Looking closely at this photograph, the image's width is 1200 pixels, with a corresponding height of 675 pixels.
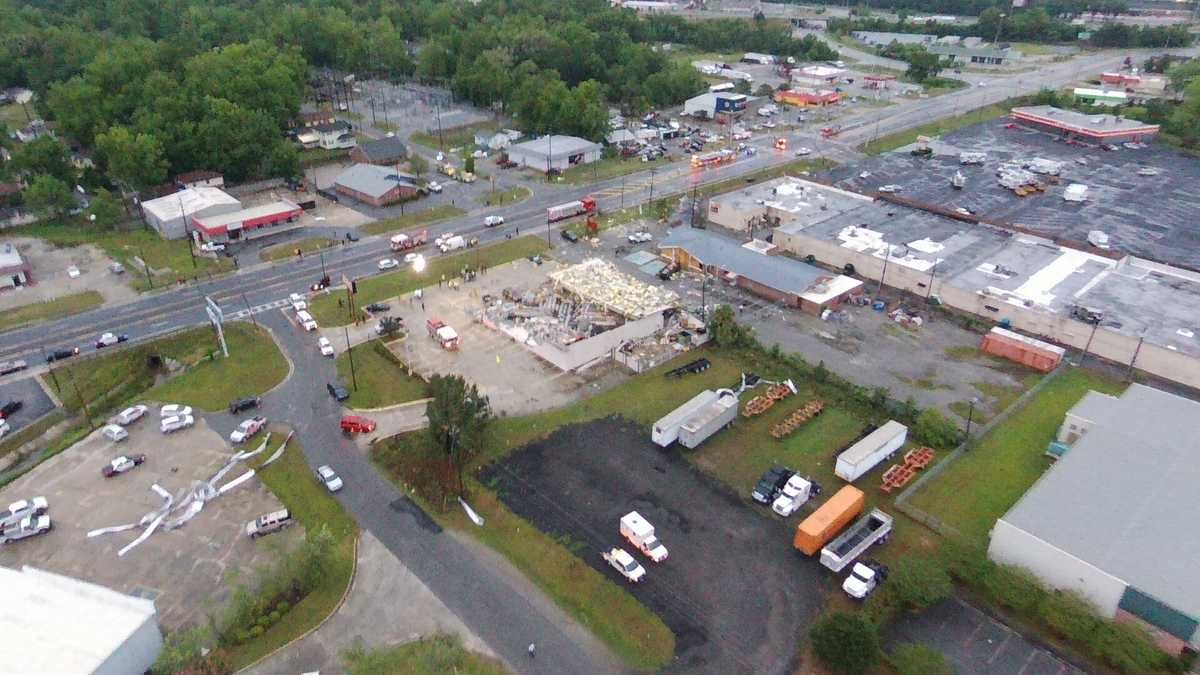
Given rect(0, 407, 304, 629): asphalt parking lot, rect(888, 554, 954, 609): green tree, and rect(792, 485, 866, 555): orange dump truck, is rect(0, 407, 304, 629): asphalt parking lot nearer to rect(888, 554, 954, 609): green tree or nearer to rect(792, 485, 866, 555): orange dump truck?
rect(792, 485, 866, 555): orange dump truck

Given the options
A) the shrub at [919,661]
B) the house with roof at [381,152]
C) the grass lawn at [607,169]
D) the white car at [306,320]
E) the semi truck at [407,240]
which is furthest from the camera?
the house with roof at [381,152]

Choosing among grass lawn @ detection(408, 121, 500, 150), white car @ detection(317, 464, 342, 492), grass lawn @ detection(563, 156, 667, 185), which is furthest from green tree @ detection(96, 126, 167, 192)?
white car @ detection(317, 464, 342, 492)

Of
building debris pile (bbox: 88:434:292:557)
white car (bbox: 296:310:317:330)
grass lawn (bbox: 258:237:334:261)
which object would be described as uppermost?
grass lawn (bbox: 258:237:334:261)

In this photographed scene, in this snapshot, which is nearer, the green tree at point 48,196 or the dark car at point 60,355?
the dark car at point 60,355

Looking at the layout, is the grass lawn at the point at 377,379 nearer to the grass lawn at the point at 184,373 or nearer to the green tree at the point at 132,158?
the grass lawn at the point at 184,373

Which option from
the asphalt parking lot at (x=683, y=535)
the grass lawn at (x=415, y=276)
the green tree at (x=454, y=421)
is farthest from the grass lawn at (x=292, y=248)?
the asphalt parking lot at (x=683, y=535)

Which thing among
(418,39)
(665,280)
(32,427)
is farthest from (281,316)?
(418,39)

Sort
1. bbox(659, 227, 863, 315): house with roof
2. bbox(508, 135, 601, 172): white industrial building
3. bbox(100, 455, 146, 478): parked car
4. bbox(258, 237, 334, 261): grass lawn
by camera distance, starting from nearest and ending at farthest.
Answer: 1. bbox(100, 455, 146, 478): parked car
2. bbox(659, 227, 863, 315): house with roof
3. bbox(258, 237, 334, 261): grass lawn
4. bbox(508, 135, 601, 172): white industrial building
